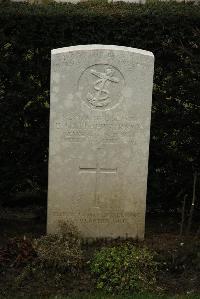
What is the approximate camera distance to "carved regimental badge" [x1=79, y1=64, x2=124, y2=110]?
5.85 metres

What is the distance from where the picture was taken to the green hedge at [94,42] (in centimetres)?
661

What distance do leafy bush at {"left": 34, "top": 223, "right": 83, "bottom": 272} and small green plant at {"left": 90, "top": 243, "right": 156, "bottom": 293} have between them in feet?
0.55

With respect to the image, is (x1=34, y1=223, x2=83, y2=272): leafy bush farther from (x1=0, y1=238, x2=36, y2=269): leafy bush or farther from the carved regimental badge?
the carved regimental badge

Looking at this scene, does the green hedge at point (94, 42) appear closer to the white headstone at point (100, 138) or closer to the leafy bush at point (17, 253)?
the white headstone at point (100, 138)

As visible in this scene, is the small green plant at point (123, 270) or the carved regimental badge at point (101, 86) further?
the carved regimental badge at point (101, 86)

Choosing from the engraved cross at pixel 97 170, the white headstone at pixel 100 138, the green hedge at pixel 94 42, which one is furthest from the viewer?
the green hedge at pixel 94 42

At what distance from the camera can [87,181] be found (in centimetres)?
610

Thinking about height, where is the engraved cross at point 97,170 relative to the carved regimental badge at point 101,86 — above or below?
below

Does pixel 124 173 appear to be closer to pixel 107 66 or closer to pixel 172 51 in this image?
pixel 107 66

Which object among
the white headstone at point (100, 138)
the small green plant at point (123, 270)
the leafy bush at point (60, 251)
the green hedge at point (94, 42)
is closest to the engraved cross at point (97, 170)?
the white headstone at point (100, 138)

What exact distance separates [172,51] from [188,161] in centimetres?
125

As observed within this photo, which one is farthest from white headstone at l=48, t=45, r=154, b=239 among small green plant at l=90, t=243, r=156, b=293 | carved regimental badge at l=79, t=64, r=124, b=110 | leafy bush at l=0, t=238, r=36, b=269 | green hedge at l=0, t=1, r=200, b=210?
green hedge at l=0, t=1, r=200, b=210

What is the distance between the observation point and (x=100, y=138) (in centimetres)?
600

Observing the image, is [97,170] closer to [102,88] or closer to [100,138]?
[100,138]
